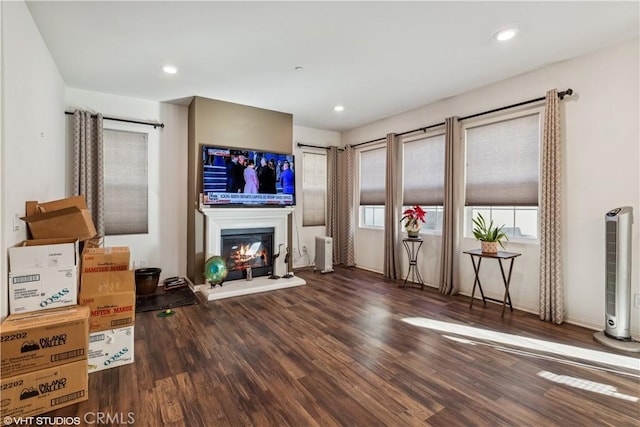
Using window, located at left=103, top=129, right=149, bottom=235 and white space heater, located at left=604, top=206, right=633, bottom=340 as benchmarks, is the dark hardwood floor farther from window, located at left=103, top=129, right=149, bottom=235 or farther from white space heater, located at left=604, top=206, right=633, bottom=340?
window, located at left=103, top=129, right=149, bottom=235

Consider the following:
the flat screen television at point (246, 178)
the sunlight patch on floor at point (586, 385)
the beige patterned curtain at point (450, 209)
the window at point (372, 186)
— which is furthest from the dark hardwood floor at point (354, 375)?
the window at point (372, 186)

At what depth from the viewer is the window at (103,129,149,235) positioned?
4.16m

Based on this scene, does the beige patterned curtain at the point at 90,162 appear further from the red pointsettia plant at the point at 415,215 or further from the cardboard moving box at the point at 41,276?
the red pointsettia plant at the point at 415,215

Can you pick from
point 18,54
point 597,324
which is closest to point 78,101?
point 18,54

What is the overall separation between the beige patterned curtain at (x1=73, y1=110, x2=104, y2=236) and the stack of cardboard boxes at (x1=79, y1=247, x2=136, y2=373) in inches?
71.8

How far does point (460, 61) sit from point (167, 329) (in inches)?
165

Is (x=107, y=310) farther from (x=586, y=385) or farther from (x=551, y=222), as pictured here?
(x=551, y=222)

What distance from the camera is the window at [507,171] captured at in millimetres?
3453

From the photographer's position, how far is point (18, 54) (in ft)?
7.18

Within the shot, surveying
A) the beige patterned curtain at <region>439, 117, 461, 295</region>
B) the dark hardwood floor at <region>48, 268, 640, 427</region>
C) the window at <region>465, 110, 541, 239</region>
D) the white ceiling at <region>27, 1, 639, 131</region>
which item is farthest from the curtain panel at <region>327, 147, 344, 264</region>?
the dark hardwood floor at <region>48, 268, 640, 427</region>

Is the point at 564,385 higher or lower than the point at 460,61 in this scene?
lower

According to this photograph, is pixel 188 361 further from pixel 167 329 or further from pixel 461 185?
pixel 461 185

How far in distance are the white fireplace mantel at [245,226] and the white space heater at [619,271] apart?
3.56 m

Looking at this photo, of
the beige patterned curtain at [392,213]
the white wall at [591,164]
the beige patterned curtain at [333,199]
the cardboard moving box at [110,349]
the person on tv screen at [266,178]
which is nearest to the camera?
the cardboard moving box at [110,349]
